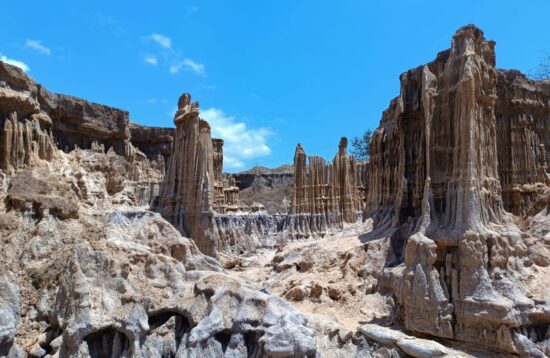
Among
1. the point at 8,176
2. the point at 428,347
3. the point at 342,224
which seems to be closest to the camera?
the point at 428,347

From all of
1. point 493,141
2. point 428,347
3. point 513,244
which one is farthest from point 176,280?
point 493,141

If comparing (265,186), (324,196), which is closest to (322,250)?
(324,196)

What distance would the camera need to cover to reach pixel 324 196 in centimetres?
3716

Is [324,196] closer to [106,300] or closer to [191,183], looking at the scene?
[191,183]

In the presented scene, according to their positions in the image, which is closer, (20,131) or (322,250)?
(20,131)

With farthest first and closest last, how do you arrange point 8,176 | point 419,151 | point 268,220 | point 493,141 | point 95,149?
1. point 268,220
2. point 95,149
3. point 419,151
4. point 8,176
5. point 493,141

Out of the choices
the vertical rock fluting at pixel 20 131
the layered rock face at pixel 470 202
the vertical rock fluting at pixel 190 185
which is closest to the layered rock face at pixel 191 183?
the vertical rock fluting at pixel 190 185

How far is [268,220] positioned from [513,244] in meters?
28.6

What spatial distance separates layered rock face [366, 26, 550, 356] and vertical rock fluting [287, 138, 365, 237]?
1553 centimetres

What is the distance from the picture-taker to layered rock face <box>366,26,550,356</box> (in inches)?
460

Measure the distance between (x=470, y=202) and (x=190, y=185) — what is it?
48.3 ft

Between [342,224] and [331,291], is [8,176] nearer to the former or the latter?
[331,291]

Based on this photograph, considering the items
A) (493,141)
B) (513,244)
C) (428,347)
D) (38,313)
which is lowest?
(428,347)

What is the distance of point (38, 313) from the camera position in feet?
32.1
